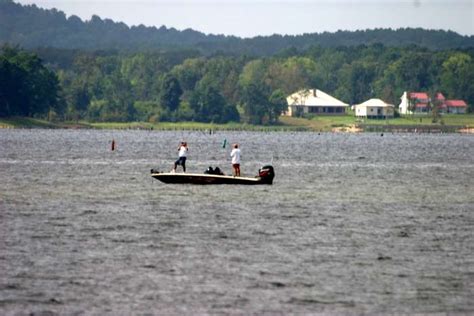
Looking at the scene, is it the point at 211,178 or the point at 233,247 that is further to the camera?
the point at 211,178

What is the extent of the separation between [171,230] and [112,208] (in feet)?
37.7

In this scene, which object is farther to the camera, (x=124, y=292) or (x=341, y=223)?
(x=341, y=223)

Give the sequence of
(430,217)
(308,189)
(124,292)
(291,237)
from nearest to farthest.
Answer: (124,292) → (291,237) → (430,217) → (308,189)

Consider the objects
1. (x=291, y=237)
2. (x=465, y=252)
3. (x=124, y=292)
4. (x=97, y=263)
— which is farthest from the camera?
(x=291, y=237)

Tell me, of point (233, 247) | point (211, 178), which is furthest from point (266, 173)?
point (233, 247)

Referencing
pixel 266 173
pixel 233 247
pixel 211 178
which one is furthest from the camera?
pixel 266 173

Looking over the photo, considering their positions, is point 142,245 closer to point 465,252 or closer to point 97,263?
point 97,263

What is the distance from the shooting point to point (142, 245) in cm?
5262

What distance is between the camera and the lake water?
135ft

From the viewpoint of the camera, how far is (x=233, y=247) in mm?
52406

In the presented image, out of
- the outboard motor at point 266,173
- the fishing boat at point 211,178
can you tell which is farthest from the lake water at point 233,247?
the outboard motor at point 266,173

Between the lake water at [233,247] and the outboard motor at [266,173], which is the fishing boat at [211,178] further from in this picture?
the lake water at [233,247]

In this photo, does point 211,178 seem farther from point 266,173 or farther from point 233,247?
point 233,247

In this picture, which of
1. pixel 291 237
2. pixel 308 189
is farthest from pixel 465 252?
pixel 308 189
